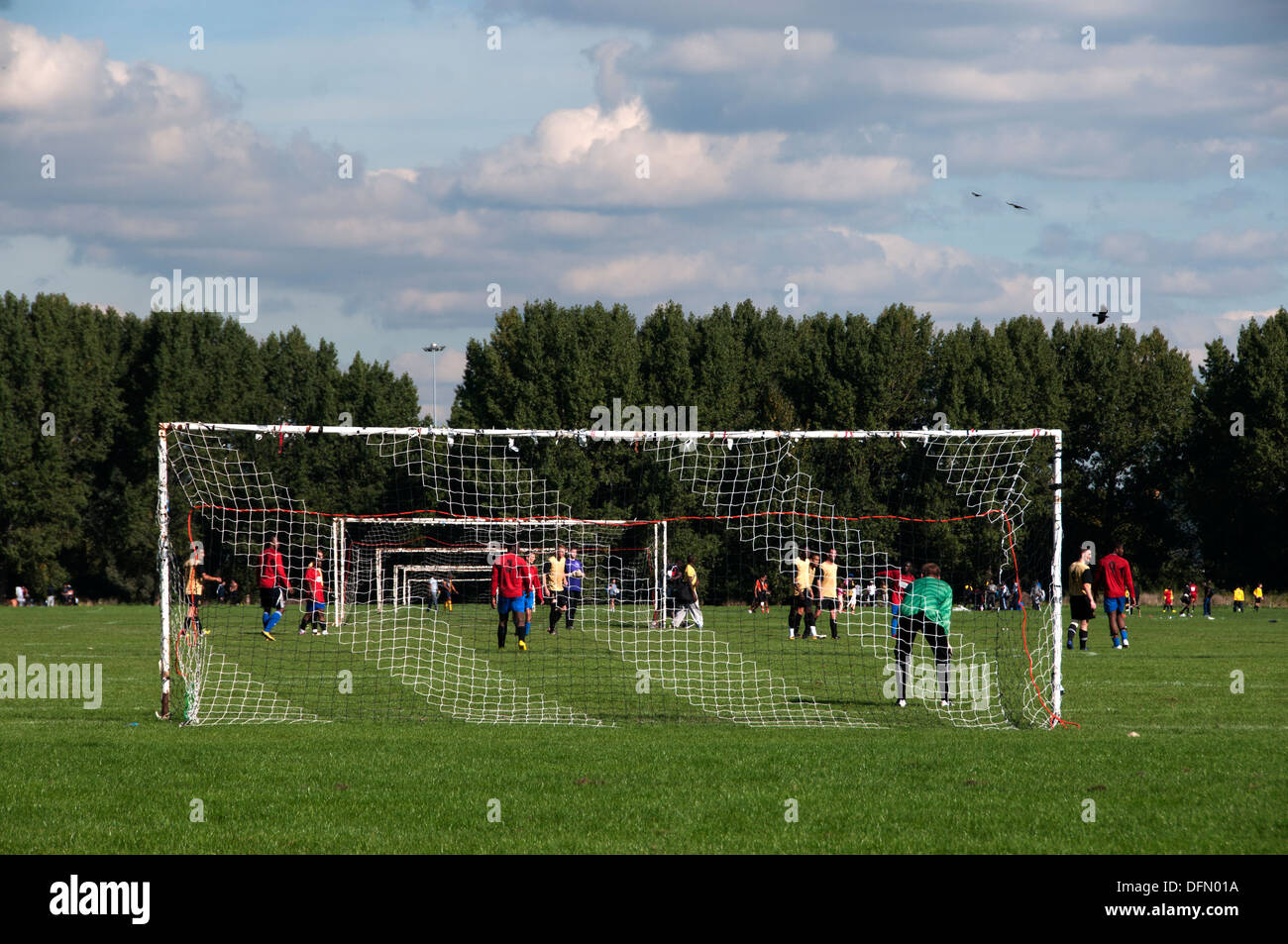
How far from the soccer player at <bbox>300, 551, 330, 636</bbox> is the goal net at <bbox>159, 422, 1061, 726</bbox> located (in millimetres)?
86

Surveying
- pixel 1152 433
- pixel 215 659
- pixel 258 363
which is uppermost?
pixel 258 363

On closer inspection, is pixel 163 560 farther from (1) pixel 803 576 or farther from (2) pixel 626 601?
(2) pixel 626 601

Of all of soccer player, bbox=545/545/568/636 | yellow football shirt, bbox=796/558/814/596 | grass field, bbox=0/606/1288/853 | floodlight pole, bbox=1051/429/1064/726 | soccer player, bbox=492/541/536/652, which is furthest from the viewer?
yellow football shirt, bbox=796/558/814/596

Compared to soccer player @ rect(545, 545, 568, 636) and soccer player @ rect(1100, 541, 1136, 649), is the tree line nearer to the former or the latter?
soccer player @ rect(545, 545, 568, 636)

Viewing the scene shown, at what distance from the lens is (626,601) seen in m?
35.3

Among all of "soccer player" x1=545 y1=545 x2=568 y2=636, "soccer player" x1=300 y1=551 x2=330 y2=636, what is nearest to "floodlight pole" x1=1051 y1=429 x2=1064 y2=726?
"soccer player" x1=545 y1=545 x2=568 y2=636

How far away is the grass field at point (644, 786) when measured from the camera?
742 cm

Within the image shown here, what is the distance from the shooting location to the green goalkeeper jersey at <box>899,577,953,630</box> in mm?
13562

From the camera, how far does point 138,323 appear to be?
201 feet

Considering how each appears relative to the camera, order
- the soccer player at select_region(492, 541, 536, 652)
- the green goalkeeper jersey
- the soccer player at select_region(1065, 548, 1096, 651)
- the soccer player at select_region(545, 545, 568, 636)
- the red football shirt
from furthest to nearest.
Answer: the soccer player at select_region(545, 545, 568, 636) → the red football shirt → the soccer player at select_region(1065, 548, 1096, 651) → the soccer player at select_region(492, 541, 536, 652) → the green goalkeeper jersey

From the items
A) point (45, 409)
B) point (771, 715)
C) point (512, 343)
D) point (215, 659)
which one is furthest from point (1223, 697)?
point (45, 409)
